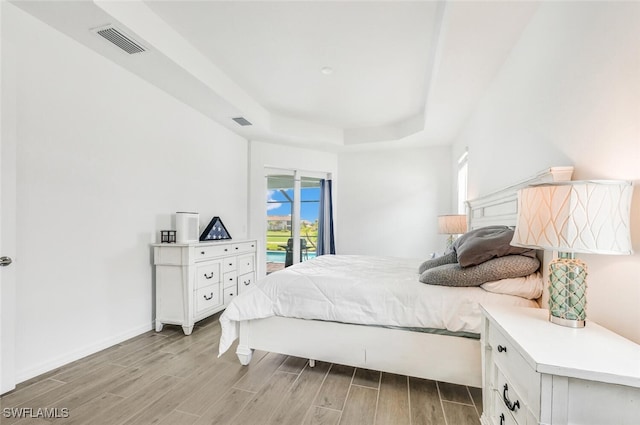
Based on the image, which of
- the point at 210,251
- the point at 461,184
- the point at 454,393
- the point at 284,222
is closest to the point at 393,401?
the point at 454,393

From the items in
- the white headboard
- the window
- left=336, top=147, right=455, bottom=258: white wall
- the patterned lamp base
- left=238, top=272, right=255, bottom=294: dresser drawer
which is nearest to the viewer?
the patterned lamp base

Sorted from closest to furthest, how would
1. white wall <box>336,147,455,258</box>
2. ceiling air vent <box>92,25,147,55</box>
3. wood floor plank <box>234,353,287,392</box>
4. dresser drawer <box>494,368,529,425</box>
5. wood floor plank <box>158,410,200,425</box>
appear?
dresser drawer <box>494,368,529,425</box>
wood floor plank <box>158,410,200,425</box>
wood floor plank <box>234,353,287,392</box>
ceiling air vent <box>92,25,147,55</box>
white wall <box>336,147,455,258</box>

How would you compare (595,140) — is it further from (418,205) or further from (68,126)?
(418,205)

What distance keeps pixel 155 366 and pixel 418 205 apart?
14.0 feet

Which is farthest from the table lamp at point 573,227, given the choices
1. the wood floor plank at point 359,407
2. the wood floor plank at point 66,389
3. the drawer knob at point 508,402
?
the wood floor plank at point 66,389

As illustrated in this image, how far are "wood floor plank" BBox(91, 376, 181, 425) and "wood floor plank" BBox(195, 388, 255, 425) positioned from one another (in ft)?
1.28

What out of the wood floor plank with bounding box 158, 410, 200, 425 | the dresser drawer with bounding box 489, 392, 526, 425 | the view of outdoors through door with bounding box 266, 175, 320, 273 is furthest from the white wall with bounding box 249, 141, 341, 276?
the dresser drawer with bounding box 489, 392, 526, 425

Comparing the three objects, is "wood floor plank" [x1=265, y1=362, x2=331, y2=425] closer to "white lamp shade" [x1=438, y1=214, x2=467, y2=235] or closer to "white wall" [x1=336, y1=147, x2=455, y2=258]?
"white lamp shade" [x1=438, y1=214, x2=467, y2=235]

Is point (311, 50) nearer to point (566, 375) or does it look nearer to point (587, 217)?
point (587, 217)

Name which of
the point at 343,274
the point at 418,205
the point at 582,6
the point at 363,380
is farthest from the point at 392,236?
the point at 582,6

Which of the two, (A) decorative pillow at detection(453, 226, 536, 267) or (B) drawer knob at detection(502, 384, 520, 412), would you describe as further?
(A) decorative pillow at detection(453, 226, 536, 267)

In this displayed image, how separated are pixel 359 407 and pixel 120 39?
3084 mm

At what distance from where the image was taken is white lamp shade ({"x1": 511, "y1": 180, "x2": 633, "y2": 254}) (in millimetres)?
980

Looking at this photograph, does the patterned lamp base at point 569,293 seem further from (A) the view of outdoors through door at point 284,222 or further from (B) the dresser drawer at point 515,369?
(A) the view of outdoors through door at point 284,222
